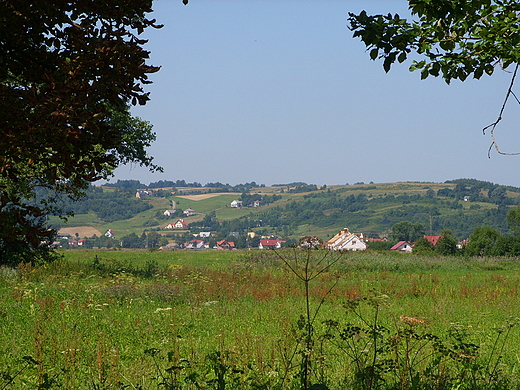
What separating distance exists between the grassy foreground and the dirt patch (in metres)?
170

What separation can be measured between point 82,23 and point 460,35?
4.32 m

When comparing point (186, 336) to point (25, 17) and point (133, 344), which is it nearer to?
point (133, 344)

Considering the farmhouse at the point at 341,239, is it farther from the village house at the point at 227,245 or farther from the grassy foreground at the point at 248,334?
the village house at the point at 227,245

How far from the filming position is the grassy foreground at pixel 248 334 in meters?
5.22

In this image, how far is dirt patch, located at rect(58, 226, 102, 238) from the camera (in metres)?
177

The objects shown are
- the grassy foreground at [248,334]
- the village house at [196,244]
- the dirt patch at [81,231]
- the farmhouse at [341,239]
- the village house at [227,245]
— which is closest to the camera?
the grassy foreground at [248,334]

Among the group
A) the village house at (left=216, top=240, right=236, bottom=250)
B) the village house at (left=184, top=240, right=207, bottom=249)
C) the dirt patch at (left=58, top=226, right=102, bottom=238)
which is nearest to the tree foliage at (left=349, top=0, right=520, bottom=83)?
the village house at (left=216, top=240, right=236, bottom=250)

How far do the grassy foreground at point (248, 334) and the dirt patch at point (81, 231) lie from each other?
16963 centimetres

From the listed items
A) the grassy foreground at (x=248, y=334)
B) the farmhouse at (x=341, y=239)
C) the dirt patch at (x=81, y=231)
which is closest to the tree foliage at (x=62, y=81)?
the grassy foreground at (x=248, y=334)

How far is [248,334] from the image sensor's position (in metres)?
6.84

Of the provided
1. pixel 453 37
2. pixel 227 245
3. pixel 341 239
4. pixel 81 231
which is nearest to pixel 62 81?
pixel 453 37

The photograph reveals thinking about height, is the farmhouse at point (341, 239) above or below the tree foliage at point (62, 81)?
below

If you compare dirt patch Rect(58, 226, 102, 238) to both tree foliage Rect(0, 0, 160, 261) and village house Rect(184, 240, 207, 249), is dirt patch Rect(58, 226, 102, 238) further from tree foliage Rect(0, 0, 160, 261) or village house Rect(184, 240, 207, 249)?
tree foliage Rect(0, 0, 160, 261)

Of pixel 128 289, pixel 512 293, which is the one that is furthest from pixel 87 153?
pixel 512 293
